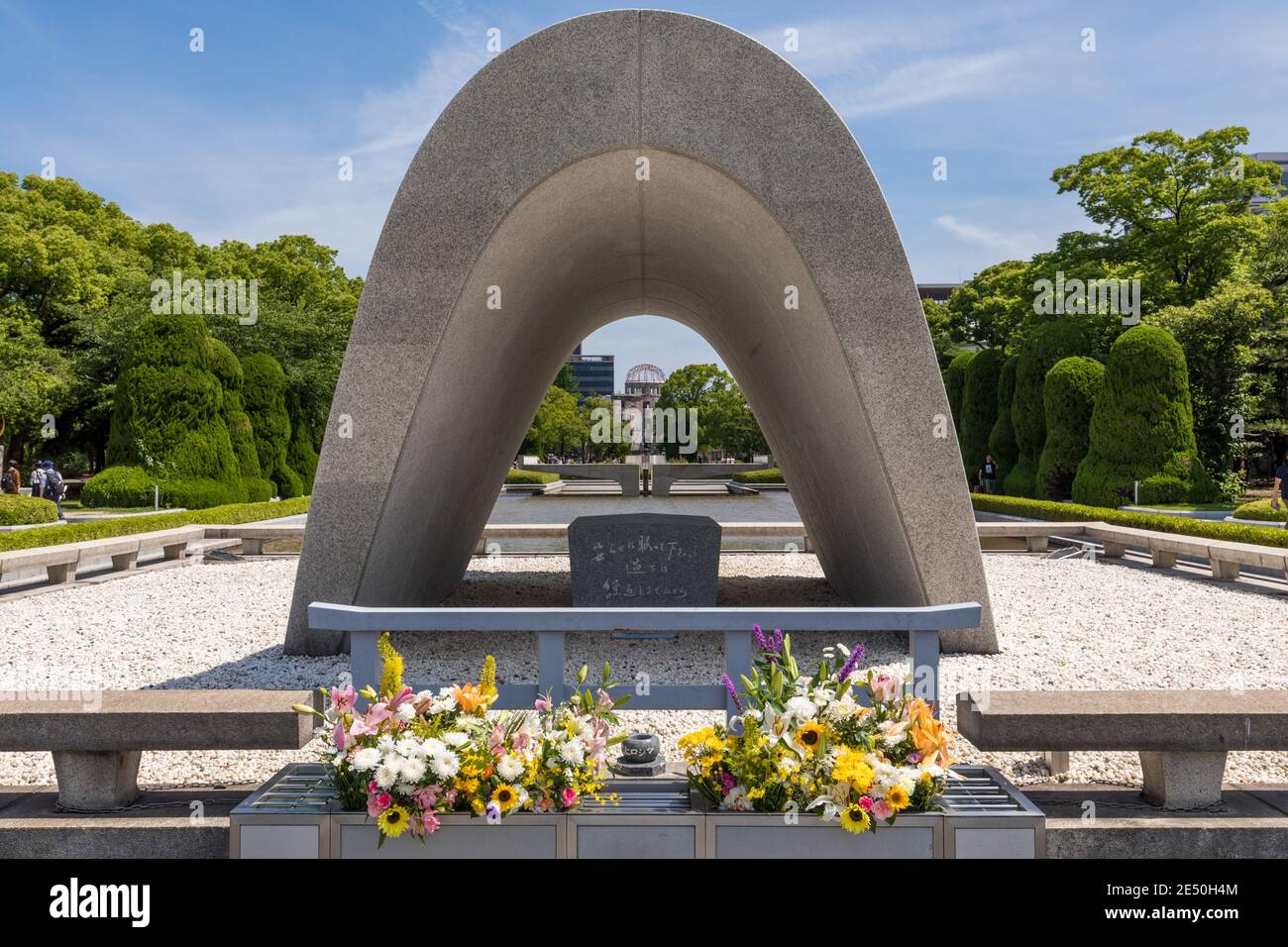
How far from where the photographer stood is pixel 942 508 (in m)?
6.94

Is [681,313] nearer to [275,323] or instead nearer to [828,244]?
[828,244]

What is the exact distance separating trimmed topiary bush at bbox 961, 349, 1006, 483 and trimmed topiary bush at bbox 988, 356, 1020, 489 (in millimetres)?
1668

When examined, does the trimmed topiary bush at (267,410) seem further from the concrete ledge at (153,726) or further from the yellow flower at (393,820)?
the yellow flower at (393,820)

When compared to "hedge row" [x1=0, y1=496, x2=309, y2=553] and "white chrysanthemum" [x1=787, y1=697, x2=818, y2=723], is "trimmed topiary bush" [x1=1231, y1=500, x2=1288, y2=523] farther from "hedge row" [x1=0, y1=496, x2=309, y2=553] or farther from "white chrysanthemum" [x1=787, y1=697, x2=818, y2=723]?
"hedge row" [x1=0, y1=496, x2=309, y2=553]

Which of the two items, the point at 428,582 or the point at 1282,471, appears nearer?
the point at 428,582

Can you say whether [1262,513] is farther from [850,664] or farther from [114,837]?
[114,837]

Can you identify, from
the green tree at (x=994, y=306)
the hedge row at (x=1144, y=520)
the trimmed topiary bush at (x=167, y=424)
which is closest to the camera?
the hedge row at (x=1144, y=520)

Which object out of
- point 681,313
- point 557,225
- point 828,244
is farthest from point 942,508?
point 681,313

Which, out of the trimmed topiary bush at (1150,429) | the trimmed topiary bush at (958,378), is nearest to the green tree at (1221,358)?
the trimmed topiary bush at (1150,429)

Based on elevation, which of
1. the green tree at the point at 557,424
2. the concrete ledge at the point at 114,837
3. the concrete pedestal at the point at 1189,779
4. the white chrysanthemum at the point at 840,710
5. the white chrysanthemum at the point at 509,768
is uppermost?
the green tree at the point at 557,424

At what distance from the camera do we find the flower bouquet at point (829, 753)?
2.89 meters

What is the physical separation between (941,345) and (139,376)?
125ft

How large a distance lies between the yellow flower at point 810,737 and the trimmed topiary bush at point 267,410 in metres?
27.7

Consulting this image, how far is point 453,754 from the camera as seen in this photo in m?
2.94
